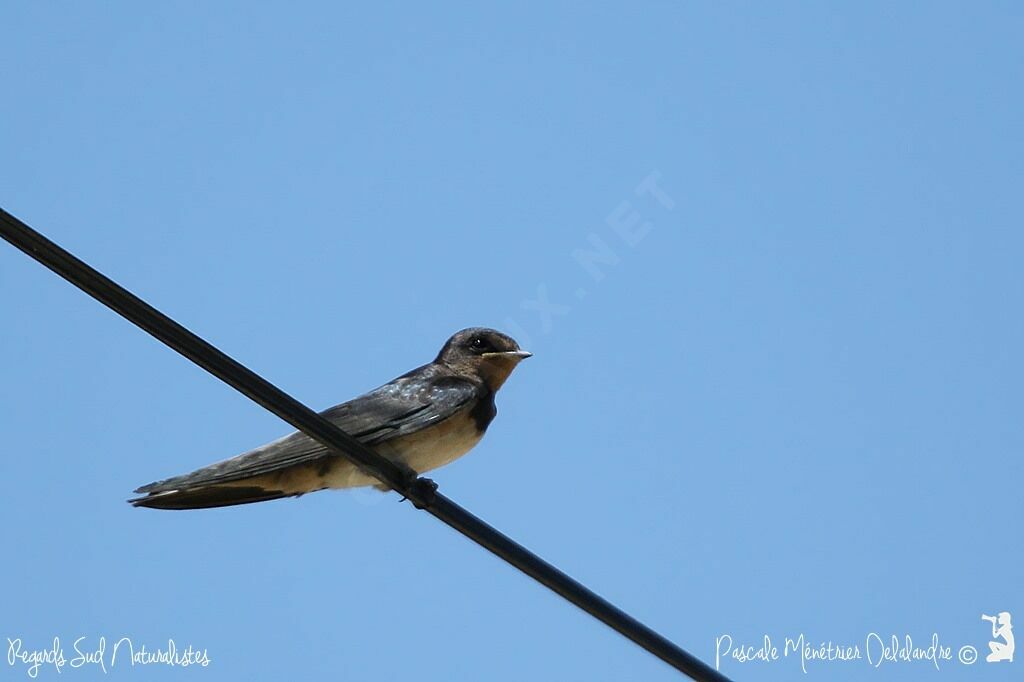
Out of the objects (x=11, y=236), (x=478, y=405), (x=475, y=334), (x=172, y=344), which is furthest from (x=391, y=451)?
(x=11, y=236)

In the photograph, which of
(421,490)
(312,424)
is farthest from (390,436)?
(312,424)

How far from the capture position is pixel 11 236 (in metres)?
3.39

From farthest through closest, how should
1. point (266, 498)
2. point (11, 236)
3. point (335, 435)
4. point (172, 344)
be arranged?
point (266, 498) → point (335, 435) → point (172, 344) → point (11, 236)

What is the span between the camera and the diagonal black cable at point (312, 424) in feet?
11.4

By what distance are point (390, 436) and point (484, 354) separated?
923 mm

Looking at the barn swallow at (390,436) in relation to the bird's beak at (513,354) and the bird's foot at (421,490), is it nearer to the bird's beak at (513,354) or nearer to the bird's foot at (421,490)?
the bird's beak at (513,354)

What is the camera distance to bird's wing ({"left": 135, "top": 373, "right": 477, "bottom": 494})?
591 centimetres

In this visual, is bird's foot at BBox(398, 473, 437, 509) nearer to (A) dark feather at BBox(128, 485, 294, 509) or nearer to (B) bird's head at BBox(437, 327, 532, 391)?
(A) dark feather at BBox(128, 485, 294, 509)

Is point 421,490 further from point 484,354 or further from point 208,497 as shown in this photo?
point 484,354

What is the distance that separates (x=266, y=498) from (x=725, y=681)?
8.31 feet

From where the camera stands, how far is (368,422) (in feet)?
21.0

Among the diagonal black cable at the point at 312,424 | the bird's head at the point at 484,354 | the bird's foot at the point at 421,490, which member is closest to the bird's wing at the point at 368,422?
the bird's head at the point at 484,354

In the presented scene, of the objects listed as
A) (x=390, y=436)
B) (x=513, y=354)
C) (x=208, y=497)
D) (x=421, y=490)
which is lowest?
(x=421, y=490)

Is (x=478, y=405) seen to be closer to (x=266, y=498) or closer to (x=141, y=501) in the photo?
(x=266, y=498)
